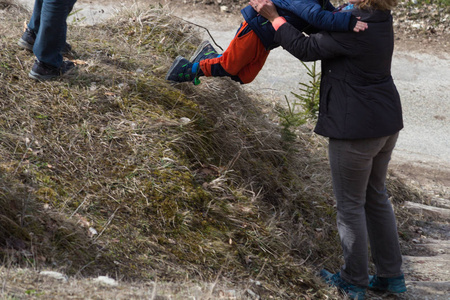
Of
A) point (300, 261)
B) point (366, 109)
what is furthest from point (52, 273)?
point (366, 109)

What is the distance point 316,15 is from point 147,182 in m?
1.52

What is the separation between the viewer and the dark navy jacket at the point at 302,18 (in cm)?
326

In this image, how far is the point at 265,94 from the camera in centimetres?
665

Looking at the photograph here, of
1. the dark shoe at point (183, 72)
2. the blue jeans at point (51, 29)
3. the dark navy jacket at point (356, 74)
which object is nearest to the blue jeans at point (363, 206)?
the dark navy jacket at point (356, 74)

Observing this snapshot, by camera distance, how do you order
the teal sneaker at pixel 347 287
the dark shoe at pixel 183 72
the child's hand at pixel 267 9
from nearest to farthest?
the child's hand at pixel 267 9, the teal sneaker at pixel 347 287, the dark shoe at pixel 183 72

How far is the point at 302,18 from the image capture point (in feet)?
11.5

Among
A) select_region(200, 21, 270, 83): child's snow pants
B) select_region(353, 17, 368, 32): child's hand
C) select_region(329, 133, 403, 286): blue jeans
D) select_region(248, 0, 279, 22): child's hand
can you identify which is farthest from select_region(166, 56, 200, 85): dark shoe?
select_region(353, 17, 368, 32): child's hand

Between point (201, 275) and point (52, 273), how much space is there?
0.90m

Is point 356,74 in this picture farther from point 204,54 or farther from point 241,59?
point 204,54

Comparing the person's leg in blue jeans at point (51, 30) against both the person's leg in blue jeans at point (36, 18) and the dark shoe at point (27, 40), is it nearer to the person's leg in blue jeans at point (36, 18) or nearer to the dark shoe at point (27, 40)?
the person's leg in blue jeans at point (36, 18)

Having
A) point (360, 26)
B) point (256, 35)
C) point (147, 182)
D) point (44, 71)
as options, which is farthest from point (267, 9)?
point (44, 71)

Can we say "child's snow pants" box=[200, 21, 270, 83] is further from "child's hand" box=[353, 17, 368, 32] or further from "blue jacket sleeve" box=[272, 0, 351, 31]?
"child's hand" box=[353, 17, 368, 32]

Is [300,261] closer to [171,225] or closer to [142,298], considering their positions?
[171,225]

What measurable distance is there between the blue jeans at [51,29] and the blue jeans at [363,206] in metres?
2.08
